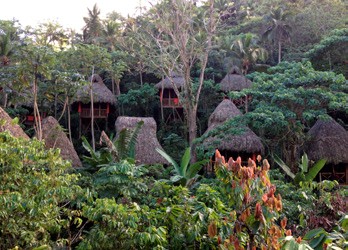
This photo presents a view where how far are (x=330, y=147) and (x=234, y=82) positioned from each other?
7972mm

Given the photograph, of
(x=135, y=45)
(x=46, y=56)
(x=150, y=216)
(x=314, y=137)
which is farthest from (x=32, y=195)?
(x=135, y=45)

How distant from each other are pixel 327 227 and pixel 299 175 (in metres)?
5.22

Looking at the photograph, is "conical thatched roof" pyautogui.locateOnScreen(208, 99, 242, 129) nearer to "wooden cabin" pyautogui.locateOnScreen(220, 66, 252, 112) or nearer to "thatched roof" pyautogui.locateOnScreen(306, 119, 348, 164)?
"thatched roof" pyautogui.locateOnScreen(306, 119, 348, 164)

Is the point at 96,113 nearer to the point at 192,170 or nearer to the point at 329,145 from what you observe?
the point at 192,170

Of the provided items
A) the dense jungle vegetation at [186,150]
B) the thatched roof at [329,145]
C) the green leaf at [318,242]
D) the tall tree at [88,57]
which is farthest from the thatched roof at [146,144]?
the green leaf at [318,242]

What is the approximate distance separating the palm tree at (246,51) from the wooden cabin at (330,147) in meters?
6.89

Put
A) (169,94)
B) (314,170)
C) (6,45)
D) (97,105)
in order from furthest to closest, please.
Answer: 1. (169,94)
2. (97,105)
3. (6,45)
4. (314,170)

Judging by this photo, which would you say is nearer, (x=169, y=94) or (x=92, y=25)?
(x=169, y=94)

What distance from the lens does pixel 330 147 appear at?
1450 centimetres

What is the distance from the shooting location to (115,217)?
5.69 metres

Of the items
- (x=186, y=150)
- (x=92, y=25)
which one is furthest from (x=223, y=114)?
(x=92, y=25)

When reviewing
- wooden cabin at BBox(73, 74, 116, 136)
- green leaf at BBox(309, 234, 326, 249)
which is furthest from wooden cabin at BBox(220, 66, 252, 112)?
green leaf at BBox(309, 234, 326, 249)

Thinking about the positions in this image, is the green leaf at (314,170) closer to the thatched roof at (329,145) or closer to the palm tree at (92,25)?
the thatched roof at (329,145)

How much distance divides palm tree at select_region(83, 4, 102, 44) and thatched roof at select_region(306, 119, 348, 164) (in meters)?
17.4
